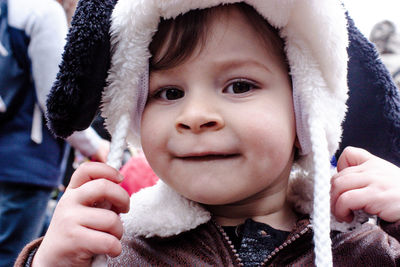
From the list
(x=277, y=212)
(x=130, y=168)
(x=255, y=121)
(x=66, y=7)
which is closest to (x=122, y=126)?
(x=255, y=121)

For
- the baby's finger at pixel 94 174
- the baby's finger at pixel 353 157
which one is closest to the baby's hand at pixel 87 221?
the baby's finger at pixel 94 174

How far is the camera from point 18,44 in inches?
59.2

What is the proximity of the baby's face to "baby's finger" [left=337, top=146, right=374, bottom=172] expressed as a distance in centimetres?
18

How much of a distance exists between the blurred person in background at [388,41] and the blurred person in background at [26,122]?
250 centimetres

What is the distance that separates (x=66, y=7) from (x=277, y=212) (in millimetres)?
1459

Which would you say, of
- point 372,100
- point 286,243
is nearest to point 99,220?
point 286,243

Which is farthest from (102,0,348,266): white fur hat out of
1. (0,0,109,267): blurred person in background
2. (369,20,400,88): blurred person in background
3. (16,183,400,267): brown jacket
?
(369,20,400,88): blurred person in background

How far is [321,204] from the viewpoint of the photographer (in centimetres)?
80

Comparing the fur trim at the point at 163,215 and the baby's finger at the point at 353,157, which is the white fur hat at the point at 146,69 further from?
the fur trim at the point at 163,215

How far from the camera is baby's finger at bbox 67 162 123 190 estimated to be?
2.73ft

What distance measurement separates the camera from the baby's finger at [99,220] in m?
0.78

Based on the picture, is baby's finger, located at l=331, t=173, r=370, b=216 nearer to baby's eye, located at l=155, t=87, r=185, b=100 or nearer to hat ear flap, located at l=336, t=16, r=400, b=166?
hat ear flap, located at l=336, t=16, r=400, b=166

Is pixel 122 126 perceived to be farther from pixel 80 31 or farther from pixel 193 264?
pixel 193 264

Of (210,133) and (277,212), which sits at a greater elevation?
(210,133)
